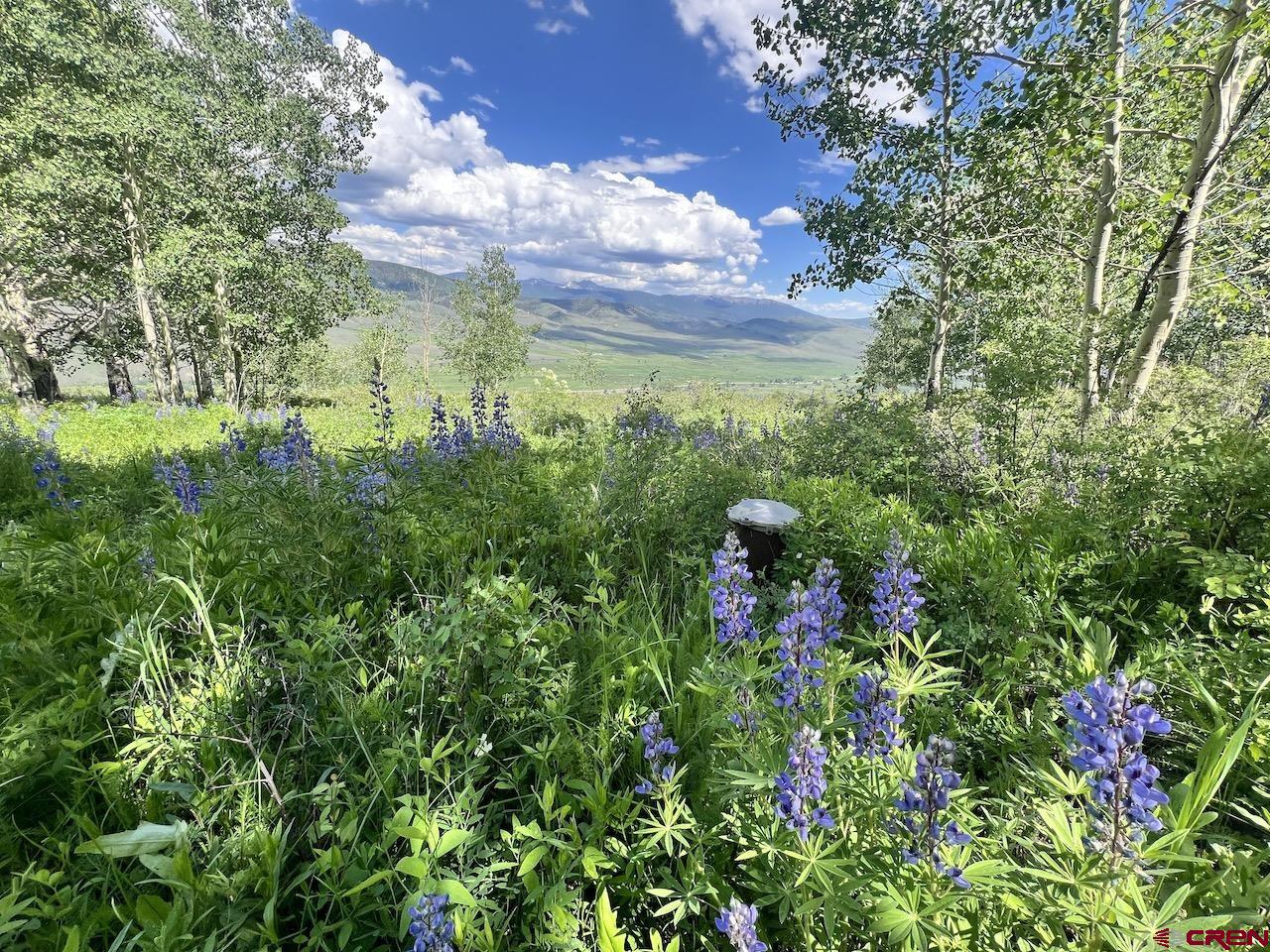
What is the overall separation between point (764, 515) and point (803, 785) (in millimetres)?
2804

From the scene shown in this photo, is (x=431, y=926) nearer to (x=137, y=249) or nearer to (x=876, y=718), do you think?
(x=876, y=718)

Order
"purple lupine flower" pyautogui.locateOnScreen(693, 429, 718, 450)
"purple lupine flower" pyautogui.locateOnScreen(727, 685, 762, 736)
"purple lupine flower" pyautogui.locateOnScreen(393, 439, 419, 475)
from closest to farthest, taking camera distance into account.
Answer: "purple lupine flower" pyautogui.locateOnScreen(727, 685, 762, 736), "purple lupine flower" pyautogui.locateOnScreen(393, 439, 419, 475), "purple lupine flower" pyautogui.locateOnScreen(693, 429, 718, 450)

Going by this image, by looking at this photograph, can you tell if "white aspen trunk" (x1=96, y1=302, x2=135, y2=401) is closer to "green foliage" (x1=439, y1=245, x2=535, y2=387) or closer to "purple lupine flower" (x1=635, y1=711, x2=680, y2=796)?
"green foliage" (x1=439, y1=245, x2=535, y2=387)

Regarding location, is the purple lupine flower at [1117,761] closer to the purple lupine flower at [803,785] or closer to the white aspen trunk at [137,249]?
the purple lupine flower at [803,785]

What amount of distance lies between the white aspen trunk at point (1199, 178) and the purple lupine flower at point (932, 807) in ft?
20.7

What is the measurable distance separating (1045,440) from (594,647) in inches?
190

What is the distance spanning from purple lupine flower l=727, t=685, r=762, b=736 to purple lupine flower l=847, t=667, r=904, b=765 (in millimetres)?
321

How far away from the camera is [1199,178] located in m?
5.24

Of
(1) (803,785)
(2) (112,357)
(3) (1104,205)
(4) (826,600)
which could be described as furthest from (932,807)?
(2) (112,357)

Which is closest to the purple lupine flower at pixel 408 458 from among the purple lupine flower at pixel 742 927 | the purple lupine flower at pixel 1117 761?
the purple lupine flower at pixel 742 927

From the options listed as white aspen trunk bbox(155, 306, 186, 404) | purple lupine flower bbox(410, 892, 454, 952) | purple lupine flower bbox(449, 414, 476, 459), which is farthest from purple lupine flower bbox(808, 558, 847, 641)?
white aspen trunk bbox(155, 306, 186, 404)

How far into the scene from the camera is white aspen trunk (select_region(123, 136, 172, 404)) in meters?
14.2

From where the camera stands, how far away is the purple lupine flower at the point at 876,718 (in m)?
1.56

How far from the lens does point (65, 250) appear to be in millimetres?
14617
